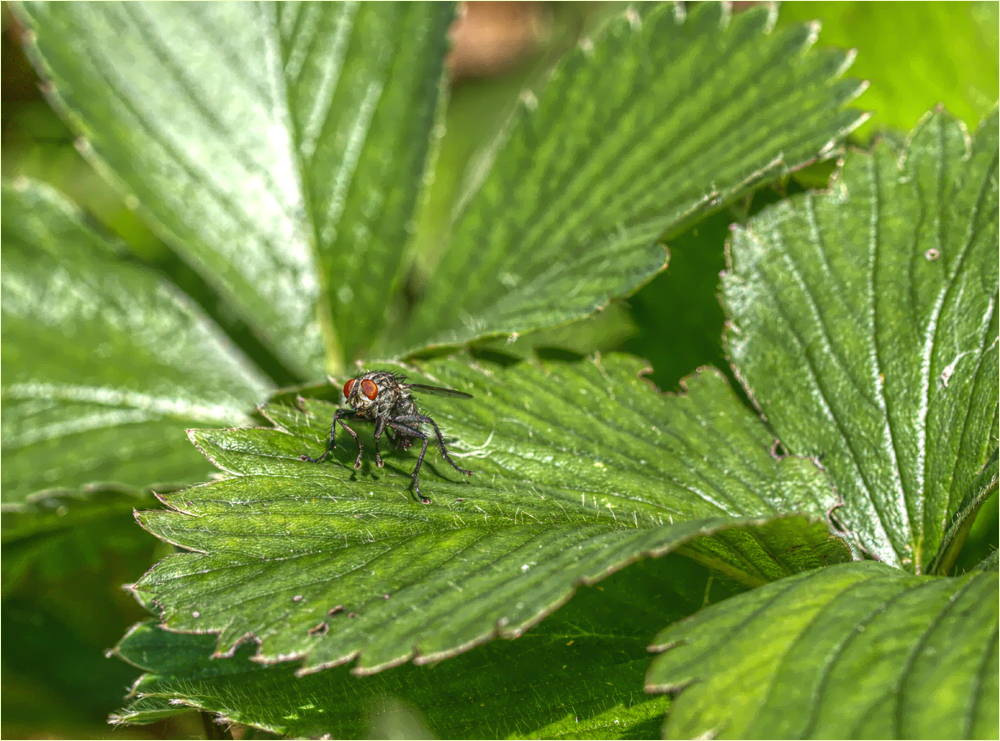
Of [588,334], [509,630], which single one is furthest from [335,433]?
[588,334]

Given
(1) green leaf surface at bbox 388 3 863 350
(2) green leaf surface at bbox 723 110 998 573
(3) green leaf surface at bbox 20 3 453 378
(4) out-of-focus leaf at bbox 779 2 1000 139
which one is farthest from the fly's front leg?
(4) out-of-focus leaf at bbox 779 2 1000 139

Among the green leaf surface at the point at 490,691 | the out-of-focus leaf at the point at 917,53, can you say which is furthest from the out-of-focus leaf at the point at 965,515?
the out-of-focus leaf at the point at 917,53

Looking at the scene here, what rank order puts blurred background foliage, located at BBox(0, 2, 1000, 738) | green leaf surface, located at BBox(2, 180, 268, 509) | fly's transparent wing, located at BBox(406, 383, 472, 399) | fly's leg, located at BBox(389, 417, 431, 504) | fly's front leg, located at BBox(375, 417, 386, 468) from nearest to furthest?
fly's leg, located at BBox(389, 417, 431, 504), fly's front leg, located at BBox(375, 417, 386, 468), fly's transparent wing, located at BBox(406, 383, 472, 399), blurred background foliage, located at BBox(0, 2, 1000, 738), green leaf surface, located at BBox(2, 180, 268, 509)

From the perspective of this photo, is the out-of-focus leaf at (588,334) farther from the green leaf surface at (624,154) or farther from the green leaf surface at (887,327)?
the green leaf surface at (887,327)

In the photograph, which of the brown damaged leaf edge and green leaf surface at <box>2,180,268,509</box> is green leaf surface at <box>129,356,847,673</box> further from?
green leaf surface at <box>2,180,268,509</box>

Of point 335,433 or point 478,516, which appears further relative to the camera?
point 335,433

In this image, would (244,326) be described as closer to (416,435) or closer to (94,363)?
(94,363)
